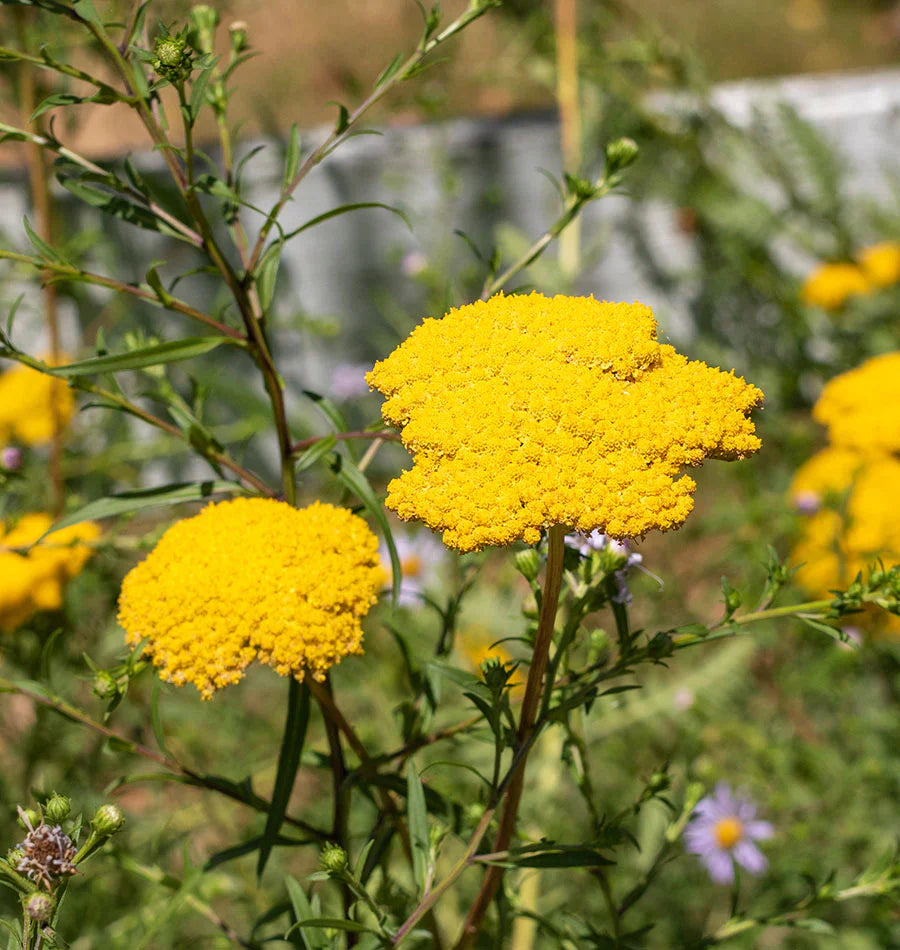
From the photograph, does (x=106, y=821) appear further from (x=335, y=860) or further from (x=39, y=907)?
(x=335, y=860)

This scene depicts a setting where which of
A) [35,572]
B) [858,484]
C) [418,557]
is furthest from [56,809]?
[418,557]

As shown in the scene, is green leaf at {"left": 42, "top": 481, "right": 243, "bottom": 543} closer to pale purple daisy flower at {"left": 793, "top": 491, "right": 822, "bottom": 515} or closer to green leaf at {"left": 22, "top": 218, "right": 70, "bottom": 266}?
green leaf at {"left": 22, "top": 218, "right": 70, "bottom": 266}

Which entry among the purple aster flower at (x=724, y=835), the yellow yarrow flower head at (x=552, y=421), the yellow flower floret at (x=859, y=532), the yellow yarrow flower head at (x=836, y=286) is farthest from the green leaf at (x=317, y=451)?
the yellow yarrow flower head at (x=836, y=286)

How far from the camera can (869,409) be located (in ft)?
7.97

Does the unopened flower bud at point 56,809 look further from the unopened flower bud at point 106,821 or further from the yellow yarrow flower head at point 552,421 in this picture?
the yellow yarrow flower head at point 552,421

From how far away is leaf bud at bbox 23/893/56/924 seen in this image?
0.96m

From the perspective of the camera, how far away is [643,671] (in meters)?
3.24

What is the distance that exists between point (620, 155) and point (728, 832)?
1848mm

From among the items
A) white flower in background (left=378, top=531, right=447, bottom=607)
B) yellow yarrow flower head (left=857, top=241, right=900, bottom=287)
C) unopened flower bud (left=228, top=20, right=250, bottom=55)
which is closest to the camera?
unopened flower bud (left=228, top=20, right=250, bottom=55)

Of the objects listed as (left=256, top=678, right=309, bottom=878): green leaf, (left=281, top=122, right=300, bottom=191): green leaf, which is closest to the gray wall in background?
(left=281, top=122, right=300, bottom=191): green leaf

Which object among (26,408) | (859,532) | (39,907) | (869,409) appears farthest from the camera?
(26,408)

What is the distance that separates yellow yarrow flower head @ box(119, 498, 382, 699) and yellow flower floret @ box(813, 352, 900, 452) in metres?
1.70

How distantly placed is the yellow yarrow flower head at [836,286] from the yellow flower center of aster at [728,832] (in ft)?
7.44

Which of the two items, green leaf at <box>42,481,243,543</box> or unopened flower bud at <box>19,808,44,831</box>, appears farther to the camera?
green leaf at <box>42,481,243,543</box>
